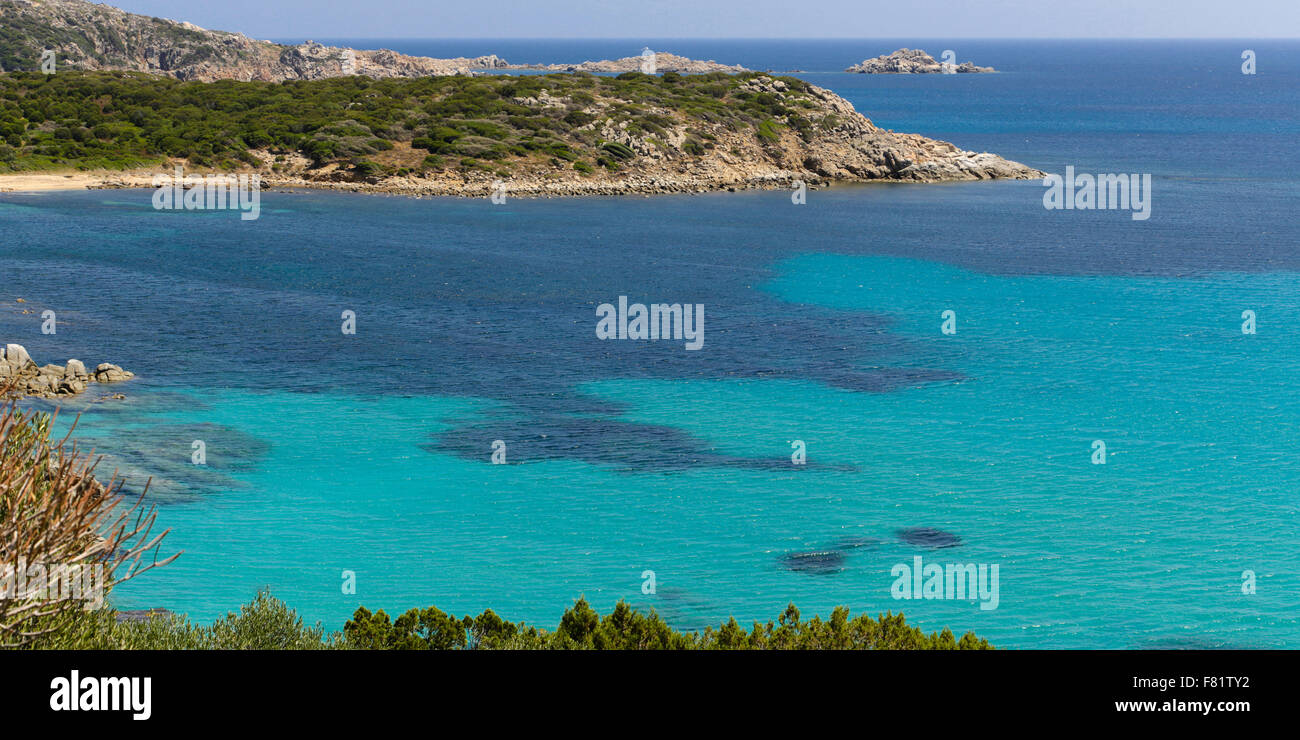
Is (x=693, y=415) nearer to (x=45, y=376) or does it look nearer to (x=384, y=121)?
(x=45, y=376)

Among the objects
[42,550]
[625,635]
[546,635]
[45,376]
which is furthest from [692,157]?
[42,550]

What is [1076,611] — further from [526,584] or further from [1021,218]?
[1021,218]

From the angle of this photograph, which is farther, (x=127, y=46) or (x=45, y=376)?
(x=127, y=46)

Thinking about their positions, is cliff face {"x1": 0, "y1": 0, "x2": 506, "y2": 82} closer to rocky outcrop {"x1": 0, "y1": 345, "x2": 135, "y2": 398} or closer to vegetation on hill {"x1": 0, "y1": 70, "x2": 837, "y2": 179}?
A: vegetation on hill {"x1": 0, "y1": 70, "x2": 837, "y2": 179}

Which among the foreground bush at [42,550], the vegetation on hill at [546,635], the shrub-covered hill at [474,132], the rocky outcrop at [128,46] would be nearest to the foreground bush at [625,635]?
the vegetation on hill at [546,635]

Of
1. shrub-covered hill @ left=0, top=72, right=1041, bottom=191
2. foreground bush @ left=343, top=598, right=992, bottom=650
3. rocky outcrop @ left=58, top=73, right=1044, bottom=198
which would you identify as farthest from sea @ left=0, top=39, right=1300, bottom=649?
shrub-covered hill @ left=0, top=72, right=1041, bottom=191

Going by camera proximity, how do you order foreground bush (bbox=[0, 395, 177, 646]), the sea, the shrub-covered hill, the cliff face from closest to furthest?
foreground bush (bbox=[0, 395, 177, 646]) < the sea < the shrub-covered hill < the cliff face

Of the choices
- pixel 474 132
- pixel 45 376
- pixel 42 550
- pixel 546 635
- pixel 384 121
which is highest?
pixel 384 121
